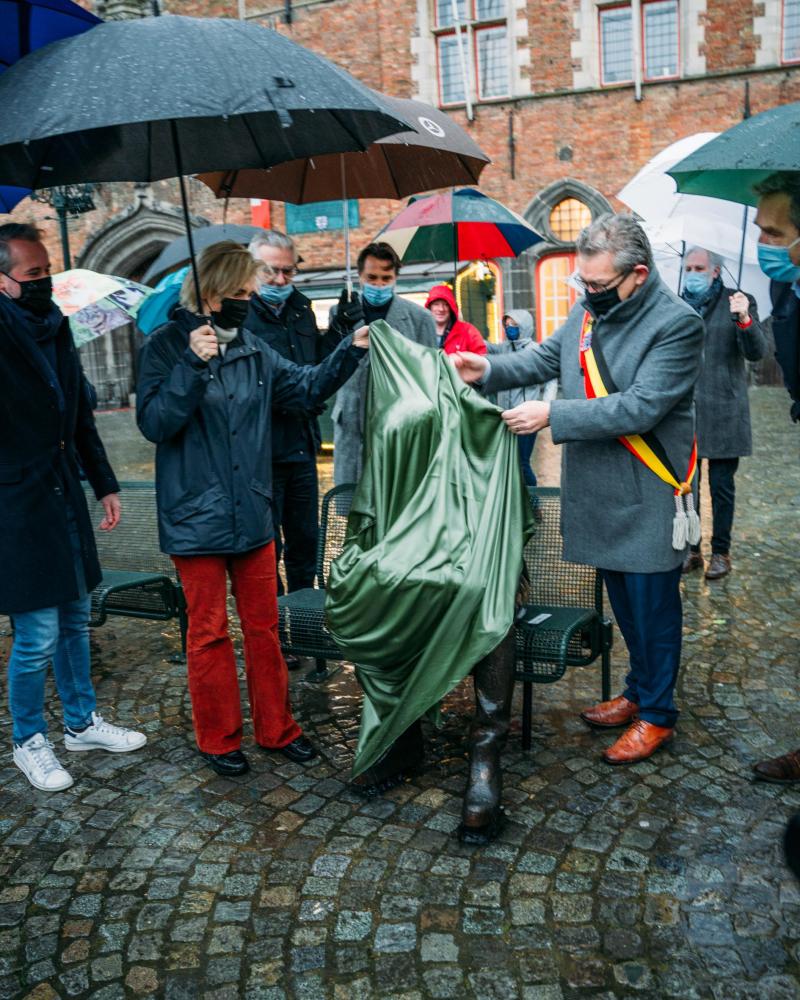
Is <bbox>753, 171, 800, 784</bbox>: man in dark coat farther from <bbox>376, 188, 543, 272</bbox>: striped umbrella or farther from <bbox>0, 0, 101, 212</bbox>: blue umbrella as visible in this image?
<bbox>376, 188, 543, 272</bbox>: striped umbrella

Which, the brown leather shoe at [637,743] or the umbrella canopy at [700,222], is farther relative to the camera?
the umbrella canopy at [700,222]

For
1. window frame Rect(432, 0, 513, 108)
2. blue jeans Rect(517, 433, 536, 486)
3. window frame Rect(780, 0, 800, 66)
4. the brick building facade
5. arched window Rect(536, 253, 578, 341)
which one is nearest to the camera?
blue jeans Rect(517, 433, 536, 486)

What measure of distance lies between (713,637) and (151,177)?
140 inches

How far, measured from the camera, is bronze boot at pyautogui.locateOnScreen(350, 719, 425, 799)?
3.48 m

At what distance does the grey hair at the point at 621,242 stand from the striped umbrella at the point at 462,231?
10.2 feet

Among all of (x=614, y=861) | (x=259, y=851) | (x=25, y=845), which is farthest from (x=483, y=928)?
(x=25, y=845)

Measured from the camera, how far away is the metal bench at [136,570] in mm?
4773

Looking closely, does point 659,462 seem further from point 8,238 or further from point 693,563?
point 693,563

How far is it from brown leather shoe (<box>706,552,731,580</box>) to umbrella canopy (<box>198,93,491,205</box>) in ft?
9.47

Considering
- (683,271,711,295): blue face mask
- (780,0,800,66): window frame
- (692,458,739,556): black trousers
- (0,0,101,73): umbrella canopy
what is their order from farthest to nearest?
1. (780,0,800,66): window frame
2. (692,458,739,556): black trousers
3. (683,271,711,295): blue face mask
4. (0,0,101,73): umbrella canopy

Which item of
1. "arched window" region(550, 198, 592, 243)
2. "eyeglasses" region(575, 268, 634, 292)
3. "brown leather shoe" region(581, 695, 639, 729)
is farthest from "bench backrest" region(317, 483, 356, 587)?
"arched window" region(550, 198, 592, 243)

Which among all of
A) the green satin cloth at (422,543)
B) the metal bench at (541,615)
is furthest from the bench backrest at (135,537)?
the green satin cloth at (422,543)

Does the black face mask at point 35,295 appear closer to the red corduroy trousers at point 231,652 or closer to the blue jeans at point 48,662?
the blue jeans at point 48,662

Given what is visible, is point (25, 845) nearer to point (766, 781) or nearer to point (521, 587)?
point (521, 587)
